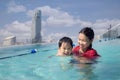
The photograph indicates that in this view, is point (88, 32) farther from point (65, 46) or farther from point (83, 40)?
point (65, 46)

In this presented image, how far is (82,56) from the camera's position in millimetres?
5270

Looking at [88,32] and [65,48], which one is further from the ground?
[88,32]

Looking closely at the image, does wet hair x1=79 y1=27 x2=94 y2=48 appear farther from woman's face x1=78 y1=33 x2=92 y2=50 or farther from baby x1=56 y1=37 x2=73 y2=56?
baby x1=56 y1=37 x2=73 y2=56

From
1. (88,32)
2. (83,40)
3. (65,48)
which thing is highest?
(88,32)

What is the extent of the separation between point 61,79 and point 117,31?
19.9m

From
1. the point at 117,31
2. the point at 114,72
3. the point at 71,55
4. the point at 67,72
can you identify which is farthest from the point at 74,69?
the point at 117,31

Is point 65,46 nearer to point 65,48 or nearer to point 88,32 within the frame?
point 65,48

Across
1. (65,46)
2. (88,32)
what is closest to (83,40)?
(88,32)

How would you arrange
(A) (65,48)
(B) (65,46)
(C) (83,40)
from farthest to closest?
(A) (65,48) → (B) (65,46) → (C) (83,40)

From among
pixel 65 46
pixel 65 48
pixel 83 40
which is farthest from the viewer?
pixel 65 48

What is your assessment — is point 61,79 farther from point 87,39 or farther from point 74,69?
point 87,39

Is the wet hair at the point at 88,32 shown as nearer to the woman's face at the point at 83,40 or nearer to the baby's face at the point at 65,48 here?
the woman's face at the point at 83,40

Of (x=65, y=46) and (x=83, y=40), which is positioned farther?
(x=65, y=46)

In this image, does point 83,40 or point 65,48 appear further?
point 65,48
